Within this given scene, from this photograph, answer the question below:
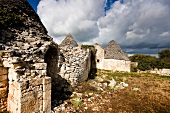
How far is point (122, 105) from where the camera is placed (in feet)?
21.8

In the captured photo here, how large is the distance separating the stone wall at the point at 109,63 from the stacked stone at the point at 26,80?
1709 cm

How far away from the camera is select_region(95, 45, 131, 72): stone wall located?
68.6ft

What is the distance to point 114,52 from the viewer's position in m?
21.9

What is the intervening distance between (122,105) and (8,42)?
246 inches

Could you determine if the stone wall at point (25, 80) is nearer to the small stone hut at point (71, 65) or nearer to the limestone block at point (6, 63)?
the limestone block at point (6, 63)

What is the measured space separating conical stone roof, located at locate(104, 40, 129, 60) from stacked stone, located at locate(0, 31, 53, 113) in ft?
56.8

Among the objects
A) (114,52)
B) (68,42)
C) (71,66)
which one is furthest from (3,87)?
(114,52)

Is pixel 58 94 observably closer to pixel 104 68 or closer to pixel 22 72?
pixel 22 72

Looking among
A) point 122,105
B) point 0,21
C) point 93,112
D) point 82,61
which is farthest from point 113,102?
point 0,21

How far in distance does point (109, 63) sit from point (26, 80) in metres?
18.1

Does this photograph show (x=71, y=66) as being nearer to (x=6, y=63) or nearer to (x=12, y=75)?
(x=12, y=75)

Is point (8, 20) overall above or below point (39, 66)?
above

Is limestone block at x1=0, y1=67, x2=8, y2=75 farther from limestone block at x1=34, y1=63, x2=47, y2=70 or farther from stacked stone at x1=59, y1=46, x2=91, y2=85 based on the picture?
stacked stone at x1=59, y1=46, x2=91, y2=85

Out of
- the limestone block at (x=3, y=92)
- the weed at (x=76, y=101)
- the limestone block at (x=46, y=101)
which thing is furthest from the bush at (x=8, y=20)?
the weed at (x=76, y=101)
